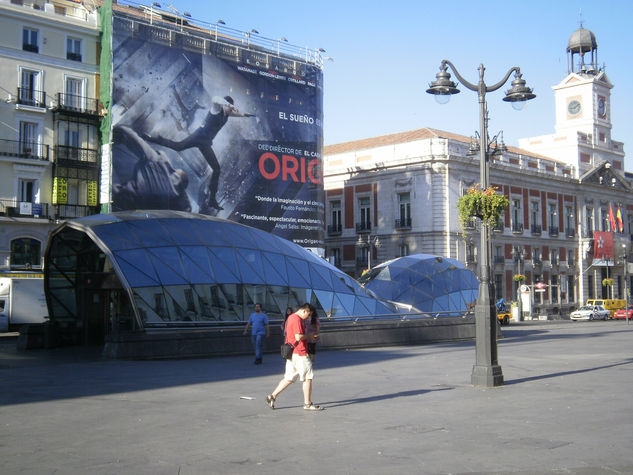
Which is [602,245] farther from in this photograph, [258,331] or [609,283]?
[258,331]

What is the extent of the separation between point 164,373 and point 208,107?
1246 inches

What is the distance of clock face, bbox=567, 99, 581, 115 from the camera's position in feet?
262

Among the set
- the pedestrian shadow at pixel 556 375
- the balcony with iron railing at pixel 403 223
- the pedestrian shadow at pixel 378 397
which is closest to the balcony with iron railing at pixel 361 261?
the balcony with iron railing at pixel 403 223

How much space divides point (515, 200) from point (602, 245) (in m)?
15.3

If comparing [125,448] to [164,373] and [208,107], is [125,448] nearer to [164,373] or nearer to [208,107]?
[164,373]

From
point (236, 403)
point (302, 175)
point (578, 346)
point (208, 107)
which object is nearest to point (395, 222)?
point (302, 175)

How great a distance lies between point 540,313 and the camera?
67.4m

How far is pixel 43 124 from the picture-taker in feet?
146

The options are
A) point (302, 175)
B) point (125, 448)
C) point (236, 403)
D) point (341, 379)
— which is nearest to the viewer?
point (125, 448)

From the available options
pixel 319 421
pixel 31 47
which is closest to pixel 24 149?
pixel 31 47

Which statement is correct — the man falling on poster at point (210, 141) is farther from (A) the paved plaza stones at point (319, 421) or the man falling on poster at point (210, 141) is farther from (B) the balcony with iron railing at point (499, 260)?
(B) the balcony with iron railing at point (499, 260)

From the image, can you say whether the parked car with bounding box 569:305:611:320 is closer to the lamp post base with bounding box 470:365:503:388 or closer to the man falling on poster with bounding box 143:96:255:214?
the man falling on poster with bounding box 143:96:255:214

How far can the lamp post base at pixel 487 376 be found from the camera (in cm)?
Answer: 1459

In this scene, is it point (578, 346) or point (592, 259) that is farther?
point (592, 259)
